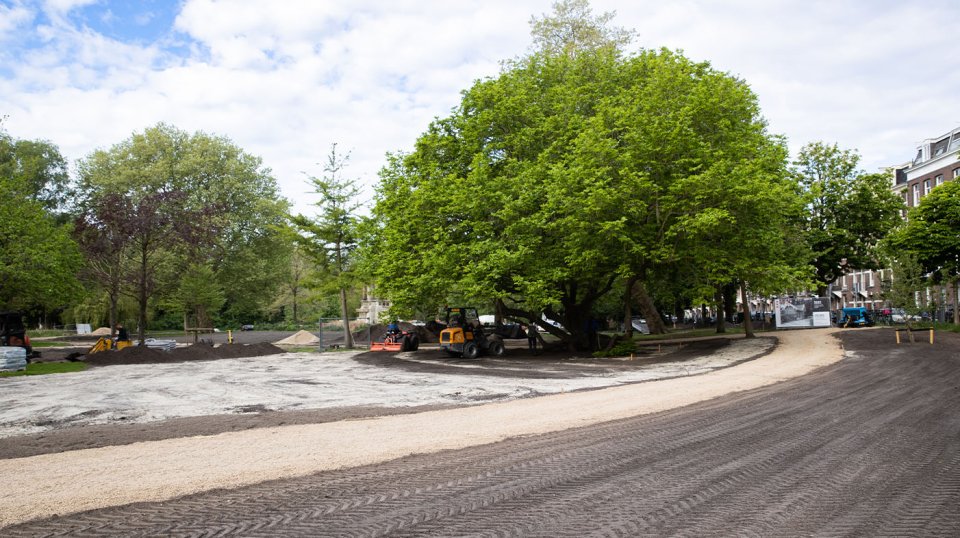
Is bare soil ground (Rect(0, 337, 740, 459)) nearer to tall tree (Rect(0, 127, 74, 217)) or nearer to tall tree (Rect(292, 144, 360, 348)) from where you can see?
tall tree (Rect(292, 144, 360, 348))

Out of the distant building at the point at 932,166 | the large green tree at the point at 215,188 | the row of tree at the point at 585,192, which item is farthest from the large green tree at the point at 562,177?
the distant building at the point at 932,166

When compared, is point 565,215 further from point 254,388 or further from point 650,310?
point 650,310

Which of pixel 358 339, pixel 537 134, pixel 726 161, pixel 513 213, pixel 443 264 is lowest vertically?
pixel 358 339

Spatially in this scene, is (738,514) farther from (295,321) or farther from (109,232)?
(295,321)

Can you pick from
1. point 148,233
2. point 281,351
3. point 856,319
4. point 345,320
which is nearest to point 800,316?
point 856,319

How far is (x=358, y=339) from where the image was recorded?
47.5m

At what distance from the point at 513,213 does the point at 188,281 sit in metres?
23.3

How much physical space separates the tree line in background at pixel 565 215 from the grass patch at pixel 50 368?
5503mm

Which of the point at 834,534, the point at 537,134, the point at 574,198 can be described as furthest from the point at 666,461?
the point at 537,134

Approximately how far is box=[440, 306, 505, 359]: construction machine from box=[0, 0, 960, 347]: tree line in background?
1.26m

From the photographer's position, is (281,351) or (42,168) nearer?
(281,351)

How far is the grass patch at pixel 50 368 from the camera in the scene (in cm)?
2153

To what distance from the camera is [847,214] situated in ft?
129

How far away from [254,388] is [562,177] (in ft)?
42.1
